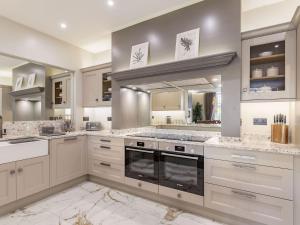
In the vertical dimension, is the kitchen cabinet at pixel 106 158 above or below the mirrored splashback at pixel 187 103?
below

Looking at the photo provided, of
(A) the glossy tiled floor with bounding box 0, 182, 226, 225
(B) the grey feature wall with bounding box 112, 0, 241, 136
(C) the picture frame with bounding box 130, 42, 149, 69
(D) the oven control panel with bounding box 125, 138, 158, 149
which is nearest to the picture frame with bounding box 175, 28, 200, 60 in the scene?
(B) the grey feature wall with bounding box 112, 0, 241, 136

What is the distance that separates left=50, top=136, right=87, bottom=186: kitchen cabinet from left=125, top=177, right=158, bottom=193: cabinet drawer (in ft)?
3.14

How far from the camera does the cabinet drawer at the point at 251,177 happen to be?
162 centimetres

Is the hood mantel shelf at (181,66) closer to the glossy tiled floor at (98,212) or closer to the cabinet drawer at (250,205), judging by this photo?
the cabinet drawer at (250,205)

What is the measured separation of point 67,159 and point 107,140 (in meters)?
0.71

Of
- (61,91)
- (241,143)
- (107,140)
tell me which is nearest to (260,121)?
(241,143)

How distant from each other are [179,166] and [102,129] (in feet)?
6.63

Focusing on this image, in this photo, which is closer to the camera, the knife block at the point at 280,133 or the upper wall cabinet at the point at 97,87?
the knife block at the point at 280,133

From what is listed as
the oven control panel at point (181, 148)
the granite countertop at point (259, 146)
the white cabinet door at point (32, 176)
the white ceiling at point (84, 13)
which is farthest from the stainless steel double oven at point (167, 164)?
the white ceiling at point (84, 13)

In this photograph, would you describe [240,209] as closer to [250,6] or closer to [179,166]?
[179,166]

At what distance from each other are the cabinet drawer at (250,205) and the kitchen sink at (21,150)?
89.7 inches

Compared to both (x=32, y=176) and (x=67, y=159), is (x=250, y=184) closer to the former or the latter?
(x=67, y=159)

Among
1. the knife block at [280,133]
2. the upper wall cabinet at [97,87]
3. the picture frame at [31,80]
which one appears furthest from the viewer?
the upper wall cabinet at [97,87]

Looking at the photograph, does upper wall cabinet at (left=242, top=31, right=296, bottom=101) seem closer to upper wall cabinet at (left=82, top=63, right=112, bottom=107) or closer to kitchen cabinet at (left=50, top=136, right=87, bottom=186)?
upper wall cabinet at (left=82, top=63, right=112, bottom=107)
